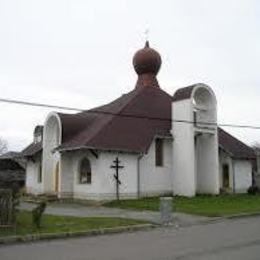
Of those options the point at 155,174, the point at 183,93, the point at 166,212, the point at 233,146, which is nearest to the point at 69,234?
the point at 166,212

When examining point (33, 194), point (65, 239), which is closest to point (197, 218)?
point (65, 239)

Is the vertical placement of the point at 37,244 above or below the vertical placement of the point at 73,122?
below

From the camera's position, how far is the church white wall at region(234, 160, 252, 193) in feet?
132

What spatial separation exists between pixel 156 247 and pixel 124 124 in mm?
20850

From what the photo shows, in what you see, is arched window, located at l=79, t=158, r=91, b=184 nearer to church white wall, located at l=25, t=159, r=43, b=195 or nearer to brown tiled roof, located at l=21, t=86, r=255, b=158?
brown tiled roof, located at l=21, t=86, r=255, b=158

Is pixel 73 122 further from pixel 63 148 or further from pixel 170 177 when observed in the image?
pixel 170 177

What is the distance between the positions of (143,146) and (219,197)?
5.35 meters

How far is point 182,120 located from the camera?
3541 centimetres

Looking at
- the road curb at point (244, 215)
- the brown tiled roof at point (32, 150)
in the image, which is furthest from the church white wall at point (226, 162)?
the road curb at point (244, 215)

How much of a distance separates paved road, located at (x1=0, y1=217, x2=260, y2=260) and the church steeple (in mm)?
22756

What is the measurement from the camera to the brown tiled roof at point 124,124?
33750mm

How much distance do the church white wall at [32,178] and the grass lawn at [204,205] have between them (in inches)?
395

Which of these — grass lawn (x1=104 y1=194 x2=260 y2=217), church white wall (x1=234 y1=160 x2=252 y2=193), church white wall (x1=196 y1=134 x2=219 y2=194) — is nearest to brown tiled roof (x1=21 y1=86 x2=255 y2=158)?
church white wall (x1=234 y1=160 x2=252 y2=193)

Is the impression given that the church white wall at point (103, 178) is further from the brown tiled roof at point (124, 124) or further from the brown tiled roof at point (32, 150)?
the brown tiled roof at point (32, 150)
